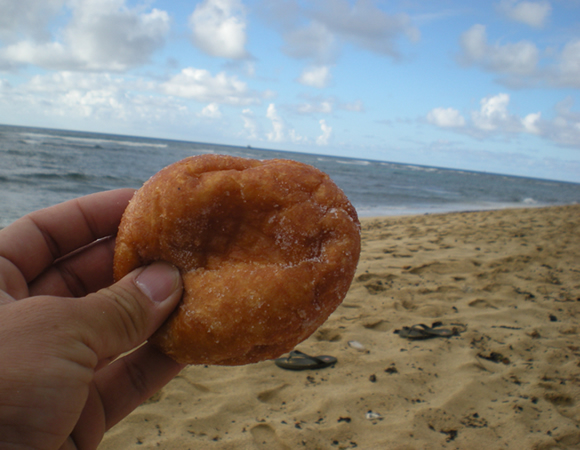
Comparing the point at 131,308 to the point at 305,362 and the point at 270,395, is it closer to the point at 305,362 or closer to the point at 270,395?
the point at 270,395

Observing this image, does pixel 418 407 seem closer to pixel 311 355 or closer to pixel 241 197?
pixel 311 355

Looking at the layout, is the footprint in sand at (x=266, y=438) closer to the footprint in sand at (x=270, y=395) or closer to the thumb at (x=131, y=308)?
the footprint in sand at (x=270, y=395)

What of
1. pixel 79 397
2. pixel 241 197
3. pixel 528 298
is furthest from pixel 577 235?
pixel 79 397

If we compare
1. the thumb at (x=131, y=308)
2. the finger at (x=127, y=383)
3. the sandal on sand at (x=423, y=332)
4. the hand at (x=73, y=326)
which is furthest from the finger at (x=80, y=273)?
the sandal on sand at (x=423, y=332)

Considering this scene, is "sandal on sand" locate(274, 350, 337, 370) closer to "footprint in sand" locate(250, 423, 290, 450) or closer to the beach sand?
the beach sand

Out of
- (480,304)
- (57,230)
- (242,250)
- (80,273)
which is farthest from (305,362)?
(480,304)

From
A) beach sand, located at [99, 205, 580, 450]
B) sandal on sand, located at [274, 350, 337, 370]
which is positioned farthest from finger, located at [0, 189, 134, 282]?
sandal on sand, located at [274, 350, 337, 370]
